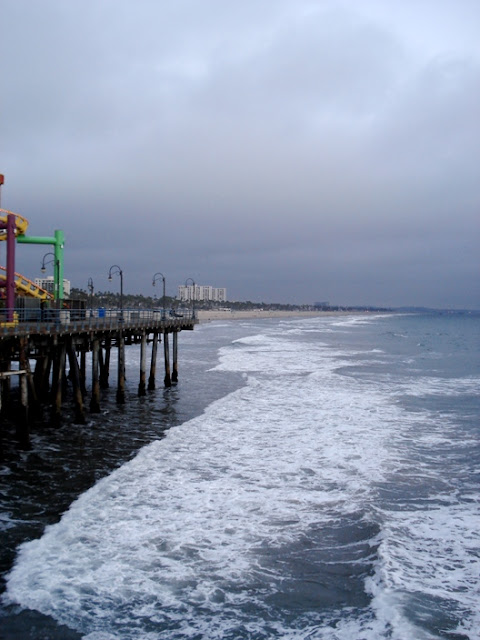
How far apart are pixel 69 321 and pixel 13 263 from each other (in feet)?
10.4

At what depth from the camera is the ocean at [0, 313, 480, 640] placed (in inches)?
295

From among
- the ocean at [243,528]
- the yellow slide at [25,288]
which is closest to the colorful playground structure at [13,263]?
the yellow slide at [25,288]

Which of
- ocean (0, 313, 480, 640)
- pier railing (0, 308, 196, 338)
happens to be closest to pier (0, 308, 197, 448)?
pier railing (0, 308, 196, 338)

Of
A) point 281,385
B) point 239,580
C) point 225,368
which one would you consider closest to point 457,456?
point 239,580

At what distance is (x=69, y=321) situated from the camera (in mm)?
19609

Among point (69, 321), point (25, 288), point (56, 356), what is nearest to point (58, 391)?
point (56, 356)

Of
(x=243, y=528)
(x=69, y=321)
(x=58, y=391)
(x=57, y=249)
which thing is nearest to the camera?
(x=243, y=528)

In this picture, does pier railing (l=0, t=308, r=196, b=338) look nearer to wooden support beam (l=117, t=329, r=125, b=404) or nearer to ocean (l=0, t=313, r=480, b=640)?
wooden support beam (l=117, t=329, r=125, b=404)

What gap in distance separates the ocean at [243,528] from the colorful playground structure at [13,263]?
595 centimetres

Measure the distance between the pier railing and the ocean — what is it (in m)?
3.44

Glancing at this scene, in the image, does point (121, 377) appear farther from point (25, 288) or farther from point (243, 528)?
point (243, 528)

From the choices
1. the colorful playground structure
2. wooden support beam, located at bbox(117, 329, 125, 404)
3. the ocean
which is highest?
the colorful playground structure

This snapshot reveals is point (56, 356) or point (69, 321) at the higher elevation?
point (69, 321)

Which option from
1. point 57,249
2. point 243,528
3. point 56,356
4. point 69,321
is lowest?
point 243,528
